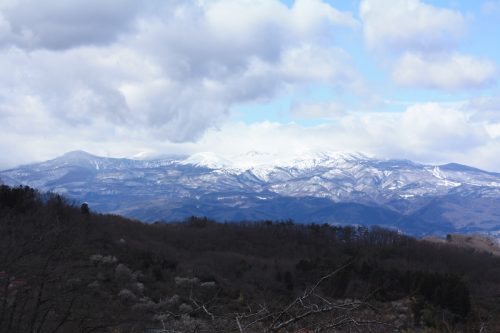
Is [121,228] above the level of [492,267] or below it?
above

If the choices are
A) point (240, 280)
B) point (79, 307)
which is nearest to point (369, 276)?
point (240, 280)

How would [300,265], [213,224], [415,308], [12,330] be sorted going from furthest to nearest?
[213,224], [300,265], [415,308], [12,330]

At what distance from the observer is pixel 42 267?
7.40m

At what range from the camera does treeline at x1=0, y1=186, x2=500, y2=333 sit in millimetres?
7215

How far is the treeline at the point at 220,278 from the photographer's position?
721 centimetres

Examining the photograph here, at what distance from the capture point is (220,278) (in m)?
35.0

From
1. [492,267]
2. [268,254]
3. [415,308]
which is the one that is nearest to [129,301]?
[415,308]

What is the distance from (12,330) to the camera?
705 centimetres

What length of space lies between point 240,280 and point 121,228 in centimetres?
1538

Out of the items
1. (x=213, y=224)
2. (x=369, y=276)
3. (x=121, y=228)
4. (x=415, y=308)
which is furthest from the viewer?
(x=213, y=224)

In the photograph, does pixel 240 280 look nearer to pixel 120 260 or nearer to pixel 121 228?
pixel 120 260

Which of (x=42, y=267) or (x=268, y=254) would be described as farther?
(x=268, y=254)

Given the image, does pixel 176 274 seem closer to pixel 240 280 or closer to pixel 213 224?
pixel 240 280

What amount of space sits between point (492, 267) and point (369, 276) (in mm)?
22882
